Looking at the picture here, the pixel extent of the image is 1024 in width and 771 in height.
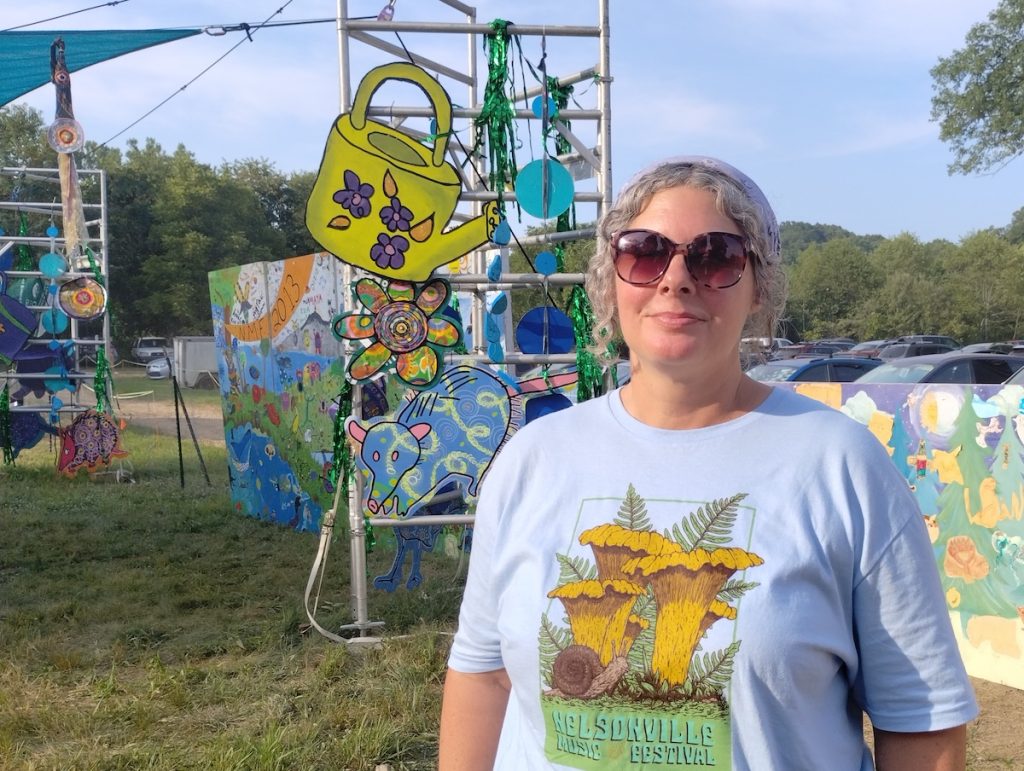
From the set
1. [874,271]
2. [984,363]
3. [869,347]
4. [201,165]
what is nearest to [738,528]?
[984,363]

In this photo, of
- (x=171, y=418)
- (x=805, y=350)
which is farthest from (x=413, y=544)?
(x=805, y=350)

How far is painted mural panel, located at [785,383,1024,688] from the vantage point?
13.5 ft

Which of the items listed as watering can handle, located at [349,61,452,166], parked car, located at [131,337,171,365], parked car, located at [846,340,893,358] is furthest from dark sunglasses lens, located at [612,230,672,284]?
parked car, located at [131,337,171,365]

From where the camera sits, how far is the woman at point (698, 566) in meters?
1.17

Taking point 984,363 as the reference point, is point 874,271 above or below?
above

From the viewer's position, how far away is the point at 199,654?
188 inches

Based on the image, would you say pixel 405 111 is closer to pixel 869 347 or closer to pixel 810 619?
pixel 810 619

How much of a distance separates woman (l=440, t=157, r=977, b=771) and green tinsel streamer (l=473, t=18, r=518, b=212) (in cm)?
297

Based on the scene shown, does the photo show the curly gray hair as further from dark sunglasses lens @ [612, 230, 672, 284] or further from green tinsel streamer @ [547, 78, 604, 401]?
green tinsel streamer @ [547, 78, 604, 401]

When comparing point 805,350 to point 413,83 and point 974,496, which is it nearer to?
point 974,496

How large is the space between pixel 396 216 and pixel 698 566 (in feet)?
10.5

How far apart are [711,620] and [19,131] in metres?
40.7

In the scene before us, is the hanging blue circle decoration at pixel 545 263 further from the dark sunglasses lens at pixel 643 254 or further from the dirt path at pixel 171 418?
the dirt path at pixel 171 418

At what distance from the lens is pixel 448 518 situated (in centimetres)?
451
